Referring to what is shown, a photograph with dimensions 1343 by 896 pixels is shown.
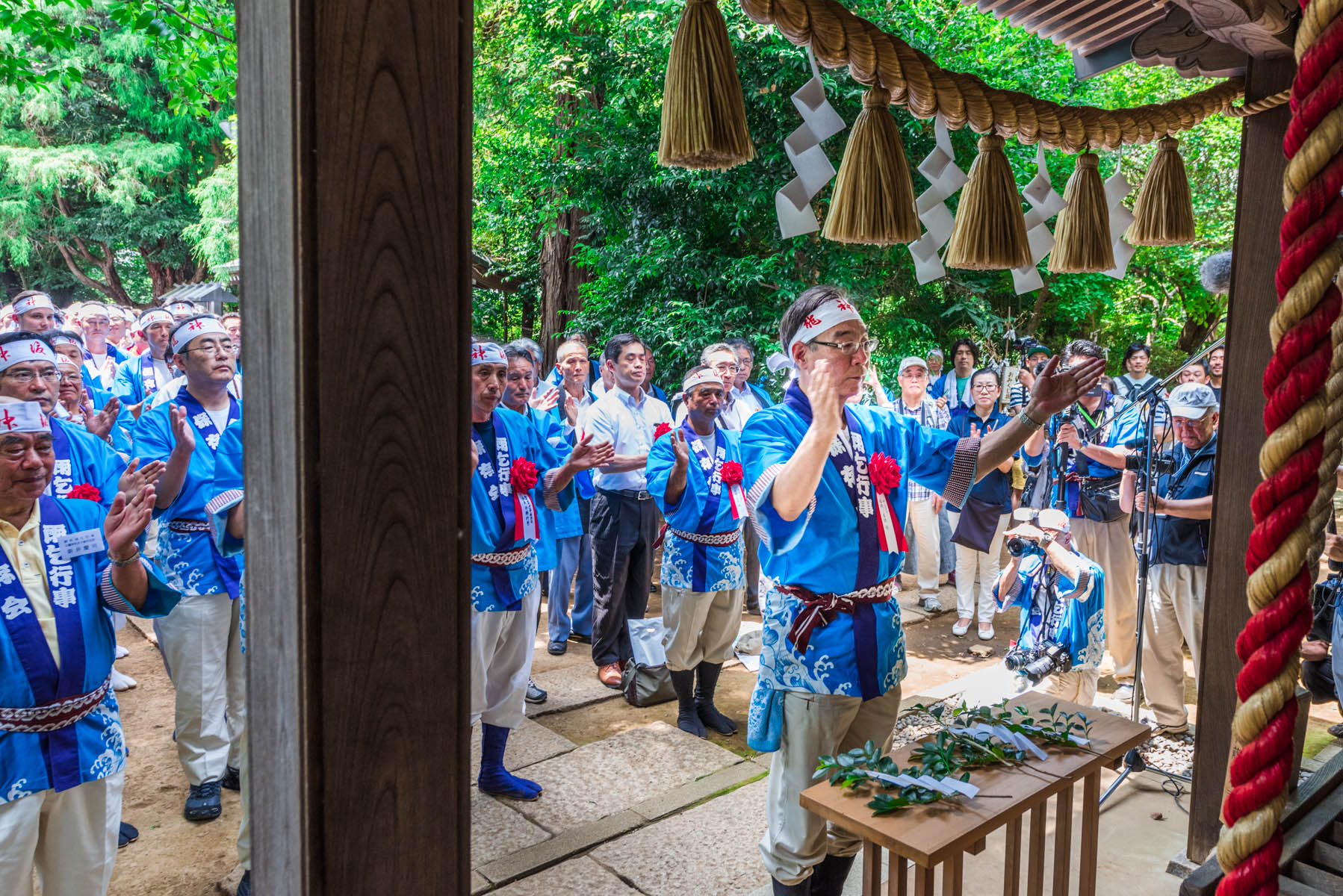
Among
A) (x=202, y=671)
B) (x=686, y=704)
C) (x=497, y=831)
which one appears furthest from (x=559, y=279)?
(x=497, y=831)

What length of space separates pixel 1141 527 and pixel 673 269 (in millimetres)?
6336

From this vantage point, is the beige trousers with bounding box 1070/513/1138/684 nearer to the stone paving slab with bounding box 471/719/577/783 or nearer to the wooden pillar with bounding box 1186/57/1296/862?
the wooden pillar with bounding box 1186/57/1296/862

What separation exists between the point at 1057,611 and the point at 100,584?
421cm

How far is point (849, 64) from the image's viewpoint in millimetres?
2285

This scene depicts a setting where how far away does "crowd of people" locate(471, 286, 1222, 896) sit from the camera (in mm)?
2979

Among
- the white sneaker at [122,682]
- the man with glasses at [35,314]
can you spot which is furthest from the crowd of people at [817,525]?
the man with glasses at [35,314]

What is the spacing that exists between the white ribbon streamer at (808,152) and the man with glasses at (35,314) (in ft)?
18.2

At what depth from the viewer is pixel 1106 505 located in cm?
591

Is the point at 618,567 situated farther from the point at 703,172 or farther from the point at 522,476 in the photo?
the point at 703,172

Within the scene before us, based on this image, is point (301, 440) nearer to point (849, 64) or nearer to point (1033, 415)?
point (849, 64)

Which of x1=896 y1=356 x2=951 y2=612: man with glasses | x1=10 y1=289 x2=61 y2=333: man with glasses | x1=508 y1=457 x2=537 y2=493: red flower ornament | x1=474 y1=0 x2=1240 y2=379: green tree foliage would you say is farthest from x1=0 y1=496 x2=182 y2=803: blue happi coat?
x1=474 y1=0 x2=1240 y2=379: green tree foliage

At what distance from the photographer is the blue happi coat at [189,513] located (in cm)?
391

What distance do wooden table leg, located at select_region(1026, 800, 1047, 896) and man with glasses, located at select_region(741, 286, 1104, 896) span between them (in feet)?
1.81

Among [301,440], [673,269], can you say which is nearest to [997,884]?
[301,440]
